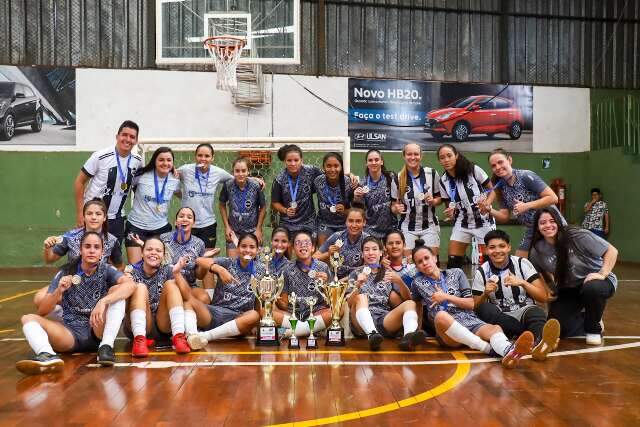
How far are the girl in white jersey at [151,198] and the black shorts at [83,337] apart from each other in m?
1.30

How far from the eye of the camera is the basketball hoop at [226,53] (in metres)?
10.4

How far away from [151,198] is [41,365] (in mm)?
2202

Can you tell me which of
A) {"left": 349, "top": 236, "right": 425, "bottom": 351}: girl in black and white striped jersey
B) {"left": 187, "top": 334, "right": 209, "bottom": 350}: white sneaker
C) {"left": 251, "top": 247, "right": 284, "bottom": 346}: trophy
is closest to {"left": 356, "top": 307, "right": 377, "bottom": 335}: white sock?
{"left": 349, "top": 236, "right": 425, "bottom": 351}: girl in black and white striped jersey

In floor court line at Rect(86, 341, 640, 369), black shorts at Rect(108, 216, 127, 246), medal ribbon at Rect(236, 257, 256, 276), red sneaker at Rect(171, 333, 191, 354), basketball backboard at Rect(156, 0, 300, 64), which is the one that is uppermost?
basketball backboard at Rect(156, 0, 300, 64)

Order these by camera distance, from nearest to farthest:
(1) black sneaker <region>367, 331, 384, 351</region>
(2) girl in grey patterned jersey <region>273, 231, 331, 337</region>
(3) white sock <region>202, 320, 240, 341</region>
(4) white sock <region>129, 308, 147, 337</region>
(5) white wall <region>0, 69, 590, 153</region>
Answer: (4) white sock <region>129, 308, 147, 337</region>
(1) black sneaker <region>367, 331, 384, 351</region>
(3) white sock <region>202, 320, 240, 341</region>
(2) girl in grey patterned jersey <region>273, 231, 331, 337</region>
(5) white wall <region>0, 69, 590, 153</region>

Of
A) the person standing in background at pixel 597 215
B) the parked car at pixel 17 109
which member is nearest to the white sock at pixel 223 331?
the parked car at pixel 17 109

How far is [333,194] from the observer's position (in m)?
6.28

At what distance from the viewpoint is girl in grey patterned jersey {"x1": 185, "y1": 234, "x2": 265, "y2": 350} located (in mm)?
5395

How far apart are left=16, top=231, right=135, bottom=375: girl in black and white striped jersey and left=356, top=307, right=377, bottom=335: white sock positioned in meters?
1.75

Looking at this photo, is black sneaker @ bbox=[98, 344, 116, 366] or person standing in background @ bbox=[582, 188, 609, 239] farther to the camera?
person standing in background @ bbox=[582, 188, 609, 239]

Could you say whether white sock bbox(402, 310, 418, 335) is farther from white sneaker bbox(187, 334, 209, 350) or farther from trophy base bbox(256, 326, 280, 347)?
white sneaker bbox(187, 334, 209, 350)

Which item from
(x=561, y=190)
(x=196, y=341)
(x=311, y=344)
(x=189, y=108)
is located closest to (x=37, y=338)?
(x=196, y=341)

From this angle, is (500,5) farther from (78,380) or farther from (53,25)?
(78,380)

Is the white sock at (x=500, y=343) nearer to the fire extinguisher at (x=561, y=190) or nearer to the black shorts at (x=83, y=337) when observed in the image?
the black shorts at (x=83, y=337)
